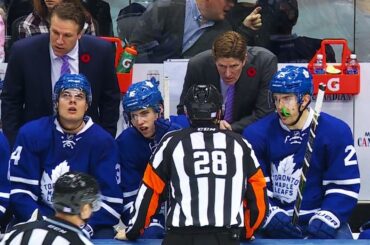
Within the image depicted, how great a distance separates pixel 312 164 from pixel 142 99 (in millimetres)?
918

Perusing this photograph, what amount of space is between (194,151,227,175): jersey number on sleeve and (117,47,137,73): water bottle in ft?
7.15

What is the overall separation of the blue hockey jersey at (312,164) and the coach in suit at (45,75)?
923 millimetres

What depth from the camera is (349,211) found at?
5762mm

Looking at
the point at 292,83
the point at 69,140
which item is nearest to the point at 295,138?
the point at 292,83

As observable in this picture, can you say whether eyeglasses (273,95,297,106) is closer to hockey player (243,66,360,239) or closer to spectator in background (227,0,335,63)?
hockey player (243,66,360,239)

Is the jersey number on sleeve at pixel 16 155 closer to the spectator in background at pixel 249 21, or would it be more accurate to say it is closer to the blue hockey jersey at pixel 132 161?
the blue hockey jersey at pixel 132 161

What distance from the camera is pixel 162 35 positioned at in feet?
24.1

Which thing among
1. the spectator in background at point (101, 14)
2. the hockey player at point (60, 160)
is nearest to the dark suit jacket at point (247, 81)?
the hockey player at point (60, 160)

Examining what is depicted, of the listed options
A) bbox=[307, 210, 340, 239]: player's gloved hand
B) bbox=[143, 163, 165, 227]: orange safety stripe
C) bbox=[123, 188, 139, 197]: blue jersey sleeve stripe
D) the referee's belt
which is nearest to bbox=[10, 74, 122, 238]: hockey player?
bbox=[123, 188, 139, 197]: blue jersey sleeve stripe

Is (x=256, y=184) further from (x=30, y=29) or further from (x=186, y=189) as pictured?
(x=30, y=29)

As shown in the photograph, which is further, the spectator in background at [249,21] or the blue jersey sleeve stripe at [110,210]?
the spectator in background at [249,21]

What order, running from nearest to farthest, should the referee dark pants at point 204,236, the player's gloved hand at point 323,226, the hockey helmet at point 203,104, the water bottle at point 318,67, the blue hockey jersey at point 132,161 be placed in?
the referee dark pants at point 204,236, the hockey helmet at point 203,104, the player's gloved hand at point 323,226, the blue hockey jersey at point 132,161, the water bottle at point 318,67

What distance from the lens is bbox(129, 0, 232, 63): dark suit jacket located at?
7336 millimetres

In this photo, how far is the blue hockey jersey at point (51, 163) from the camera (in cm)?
575
